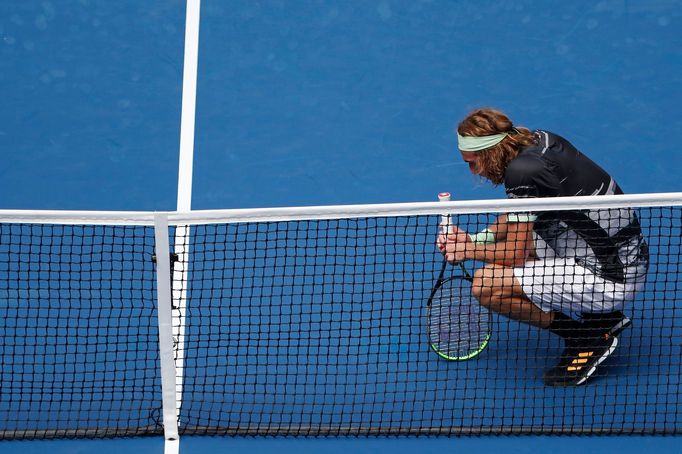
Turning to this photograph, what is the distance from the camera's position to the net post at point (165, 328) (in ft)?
18.7

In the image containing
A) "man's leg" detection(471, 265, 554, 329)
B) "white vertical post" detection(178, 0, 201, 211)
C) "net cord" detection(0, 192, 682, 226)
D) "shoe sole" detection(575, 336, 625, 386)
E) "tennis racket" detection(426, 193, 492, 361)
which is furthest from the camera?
"white vertical post" detection(178, 0, 201, 211)

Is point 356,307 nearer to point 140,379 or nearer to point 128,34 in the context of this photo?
point 140,379

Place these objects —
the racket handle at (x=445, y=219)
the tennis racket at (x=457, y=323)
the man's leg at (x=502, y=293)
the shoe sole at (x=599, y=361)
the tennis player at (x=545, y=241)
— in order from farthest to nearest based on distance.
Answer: the tennis racket at (x=457, y=323), the shoe sole at (x=599, y=361), the man's leg at (x=502, y=293), the tennis player at (x=545, y=241), the racket handle at (x=445, y=219)

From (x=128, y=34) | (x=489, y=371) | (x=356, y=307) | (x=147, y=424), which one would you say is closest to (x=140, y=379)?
(x=147, y=424)

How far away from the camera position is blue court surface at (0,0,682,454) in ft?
25.9

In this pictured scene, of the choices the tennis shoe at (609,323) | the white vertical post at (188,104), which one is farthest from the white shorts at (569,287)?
the white vertical post at (188,104)

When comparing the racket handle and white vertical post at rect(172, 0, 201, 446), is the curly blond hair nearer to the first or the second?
the racket handle

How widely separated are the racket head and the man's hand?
0.88 feet

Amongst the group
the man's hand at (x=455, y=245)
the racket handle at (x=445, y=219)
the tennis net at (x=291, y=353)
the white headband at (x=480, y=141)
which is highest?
the white headband at (x=480, y=141)

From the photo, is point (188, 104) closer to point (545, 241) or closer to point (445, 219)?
point (445, 219)

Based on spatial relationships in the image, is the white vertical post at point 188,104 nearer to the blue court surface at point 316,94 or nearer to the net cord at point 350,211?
the blue court surface at point 316,94

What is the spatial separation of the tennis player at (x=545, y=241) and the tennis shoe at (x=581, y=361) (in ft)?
0.05

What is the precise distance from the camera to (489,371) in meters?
6.48

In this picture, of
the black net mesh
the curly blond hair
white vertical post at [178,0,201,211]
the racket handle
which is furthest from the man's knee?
white vertical post at [178,0,201,211]
